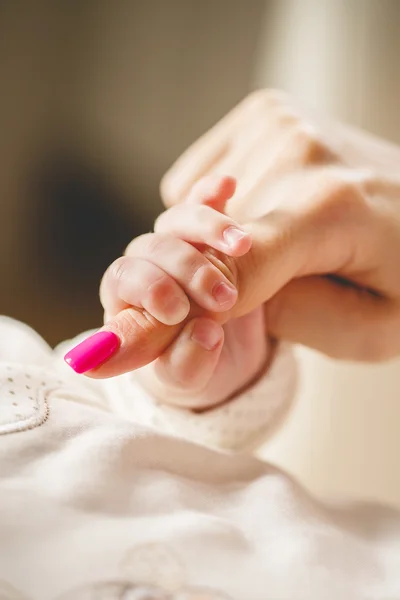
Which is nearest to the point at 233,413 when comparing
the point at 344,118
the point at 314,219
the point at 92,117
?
the point at 314,219

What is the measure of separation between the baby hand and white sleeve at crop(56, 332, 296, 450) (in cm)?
16

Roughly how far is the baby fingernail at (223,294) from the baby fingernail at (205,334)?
13 millimetres

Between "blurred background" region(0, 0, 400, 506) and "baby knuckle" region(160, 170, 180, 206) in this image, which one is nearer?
"baby knuckle" region(160, 170, 180, 206)

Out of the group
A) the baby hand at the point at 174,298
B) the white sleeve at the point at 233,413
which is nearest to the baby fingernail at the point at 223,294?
the baby hand at the point at 174,298

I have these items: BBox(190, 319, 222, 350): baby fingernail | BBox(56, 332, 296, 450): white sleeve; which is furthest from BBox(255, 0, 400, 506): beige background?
BBox(190, 319, 222, 350): baby fingernail

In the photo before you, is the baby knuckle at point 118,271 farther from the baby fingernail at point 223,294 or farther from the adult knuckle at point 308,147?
the adult knuckle at point 308,147

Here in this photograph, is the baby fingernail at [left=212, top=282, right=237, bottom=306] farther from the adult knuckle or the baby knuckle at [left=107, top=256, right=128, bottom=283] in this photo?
the adult knuckle

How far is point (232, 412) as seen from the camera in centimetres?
49

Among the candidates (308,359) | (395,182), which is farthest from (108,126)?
(395,182)

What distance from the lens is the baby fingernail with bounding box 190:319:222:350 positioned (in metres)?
0.31

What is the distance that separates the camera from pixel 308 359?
72cm

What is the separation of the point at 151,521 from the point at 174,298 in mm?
99

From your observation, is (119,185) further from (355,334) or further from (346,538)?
(346,538)

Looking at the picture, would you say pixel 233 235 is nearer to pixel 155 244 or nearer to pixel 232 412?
pixel 155 244
